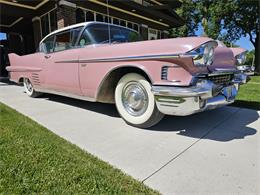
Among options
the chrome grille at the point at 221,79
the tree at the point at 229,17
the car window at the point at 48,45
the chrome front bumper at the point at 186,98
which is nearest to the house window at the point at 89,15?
the car window at the point at 48,45

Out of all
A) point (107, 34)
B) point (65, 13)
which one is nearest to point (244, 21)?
point (65, 13)

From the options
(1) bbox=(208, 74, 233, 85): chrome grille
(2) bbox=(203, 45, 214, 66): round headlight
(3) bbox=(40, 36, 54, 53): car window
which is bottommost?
(1) bbox=(208, 74, 233, 85): chrome grille

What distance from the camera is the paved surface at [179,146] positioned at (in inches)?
77.2

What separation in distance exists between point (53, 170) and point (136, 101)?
5.30 feet

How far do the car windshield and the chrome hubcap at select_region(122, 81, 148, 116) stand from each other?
42.7 inches

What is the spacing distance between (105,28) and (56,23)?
229 inches

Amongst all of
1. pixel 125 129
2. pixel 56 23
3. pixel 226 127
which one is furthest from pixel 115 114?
pixel 56 23

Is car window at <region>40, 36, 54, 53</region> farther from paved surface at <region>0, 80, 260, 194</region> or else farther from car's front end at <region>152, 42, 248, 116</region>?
car's front end at <region>152, 42, 248, 116</region>

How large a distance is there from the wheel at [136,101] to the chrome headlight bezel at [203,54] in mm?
764

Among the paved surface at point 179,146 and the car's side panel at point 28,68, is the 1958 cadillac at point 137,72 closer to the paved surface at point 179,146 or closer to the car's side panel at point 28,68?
the car's side panel at point 28,68

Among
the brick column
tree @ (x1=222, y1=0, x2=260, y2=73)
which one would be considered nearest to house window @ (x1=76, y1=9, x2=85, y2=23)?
the brick column

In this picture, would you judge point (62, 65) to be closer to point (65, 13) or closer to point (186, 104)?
point (186, 104)

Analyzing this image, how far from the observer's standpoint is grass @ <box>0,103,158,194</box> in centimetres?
182

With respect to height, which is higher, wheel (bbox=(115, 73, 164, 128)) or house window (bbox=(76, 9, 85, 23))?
house window (bbox=(76, 9, 85, 23))
